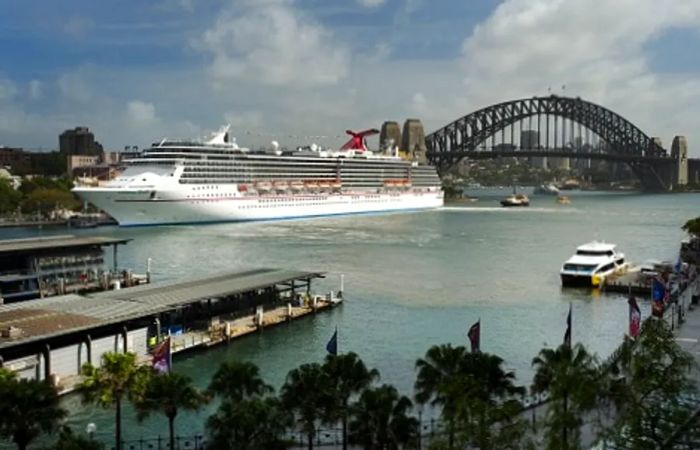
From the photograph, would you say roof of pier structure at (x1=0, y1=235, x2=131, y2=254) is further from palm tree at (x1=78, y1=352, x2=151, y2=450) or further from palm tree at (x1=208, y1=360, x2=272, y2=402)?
palm tree at (x1=208, y1=360, x2=272, y2=402)

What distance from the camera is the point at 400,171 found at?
127125mm

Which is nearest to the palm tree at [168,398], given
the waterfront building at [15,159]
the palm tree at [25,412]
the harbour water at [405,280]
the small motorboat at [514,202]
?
the palm tree at [25,412]

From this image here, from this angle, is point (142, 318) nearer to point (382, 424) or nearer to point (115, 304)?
point (115, 304)

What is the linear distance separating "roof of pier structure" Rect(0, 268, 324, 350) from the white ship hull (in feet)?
151

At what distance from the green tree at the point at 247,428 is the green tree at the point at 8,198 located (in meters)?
101

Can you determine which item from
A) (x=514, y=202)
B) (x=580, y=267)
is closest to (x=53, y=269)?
(x=580, y=267)

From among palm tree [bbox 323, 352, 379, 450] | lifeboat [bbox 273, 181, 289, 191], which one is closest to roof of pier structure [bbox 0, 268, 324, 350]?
palm tree [bbox 323, 352, 379, 450]

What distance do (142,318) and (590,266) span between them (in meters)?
26.3

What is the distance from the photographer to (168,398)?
1616cm

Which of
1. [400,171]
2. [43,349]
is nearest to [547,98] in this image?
[400,171]

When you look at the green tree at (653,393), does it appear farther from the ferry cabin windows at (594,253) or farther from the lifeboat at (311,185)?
the lifeboat at (311,185)

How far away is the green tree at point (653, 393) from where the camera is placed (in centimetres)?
975

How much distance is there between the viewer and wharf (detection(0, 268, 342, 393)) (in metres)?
23.1

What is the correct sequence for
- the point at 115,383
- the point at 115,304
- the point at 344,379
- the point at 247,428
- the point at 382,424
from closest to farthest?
the point at 247,428 → the point at 382,424 → the point at 344,379 → the point at 115,383 → the point at 115,304
